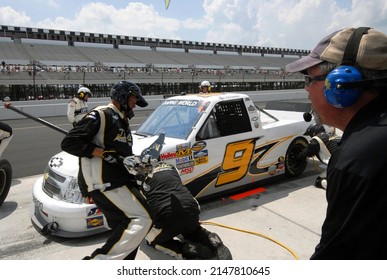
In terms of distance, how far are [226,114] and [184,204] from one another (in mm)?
1930

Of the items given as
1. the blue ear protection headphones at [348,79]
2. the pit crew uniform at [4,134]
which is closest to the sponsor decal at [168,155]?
the pit crew uniform at [4,134]

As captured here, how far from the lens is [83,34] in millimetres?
49875

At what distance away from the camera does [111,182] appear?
268 centimetres

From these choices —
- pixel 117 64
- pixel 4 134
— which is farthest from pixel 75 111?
pixel 117 64

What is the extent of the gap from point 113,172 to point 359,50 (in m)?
2.11

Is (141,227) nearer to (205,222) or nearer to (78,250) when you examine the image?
(78,250)

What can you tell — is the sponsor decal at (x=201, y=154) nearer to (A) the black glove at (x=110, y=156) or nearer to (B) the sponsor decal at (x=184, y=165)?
(B) the sponsor decal at (x=184, y=165)

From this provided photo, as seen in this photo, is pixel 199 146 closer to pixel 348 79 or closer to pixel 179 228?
pixel 179 228

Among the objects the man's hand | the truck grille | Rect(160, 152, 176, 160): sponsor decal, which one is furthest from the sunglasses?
the truck grille

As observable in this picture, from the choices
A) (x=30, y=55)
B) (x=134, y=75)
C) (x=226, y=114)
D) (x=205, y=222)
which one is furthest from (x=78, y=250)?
(x=30, y=55)

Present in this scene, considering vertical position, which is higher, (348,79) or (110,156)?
(348,79)

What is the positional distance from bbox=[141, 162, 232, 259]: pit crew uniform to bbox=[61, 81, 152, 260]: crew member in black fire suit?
1.13 ft

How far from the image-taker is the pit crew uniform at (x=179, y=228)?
3.03 metres

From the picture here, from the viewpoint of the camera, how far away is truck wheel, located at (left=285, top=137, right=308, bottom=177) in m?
5.50
